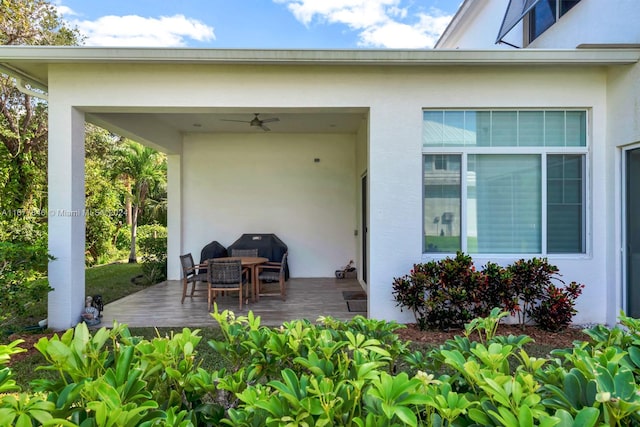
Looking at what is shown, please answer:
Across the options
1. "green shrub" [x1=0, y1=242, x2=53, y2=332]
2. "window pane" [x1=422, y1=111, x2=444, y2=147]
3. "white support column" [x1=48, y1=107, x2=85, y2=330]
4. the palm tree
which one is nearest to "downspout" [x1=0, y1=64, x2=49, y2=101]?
"white support column" [x1=48, y1=107, x2=85, y2=330]

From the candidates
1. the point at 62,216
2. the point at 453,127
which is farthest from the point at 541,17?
the point at 62,216

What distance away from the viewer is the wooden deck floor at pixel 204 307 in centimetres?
523

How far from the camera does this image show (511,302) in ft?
14.6

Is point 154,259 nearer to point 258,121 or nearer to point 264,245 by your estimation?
point 264,245

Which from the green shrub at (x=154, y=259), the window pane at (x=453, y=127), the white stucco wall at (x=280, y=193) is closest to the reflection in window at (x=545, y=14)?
the window pane at (x=453, y=127)

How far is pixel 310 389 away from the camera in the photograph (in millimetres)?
1114

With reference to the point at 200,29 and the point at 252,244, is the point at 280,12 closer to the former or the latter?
the point at 200,29

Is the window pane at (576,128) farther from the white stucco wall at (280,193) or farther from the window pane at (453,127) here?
the white stucco wall at (280,193)

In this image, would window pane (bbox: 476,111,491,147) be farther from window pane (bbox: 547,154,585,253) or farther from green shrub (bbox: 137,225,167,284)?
green shrub (bbox: 137,225,167,284)

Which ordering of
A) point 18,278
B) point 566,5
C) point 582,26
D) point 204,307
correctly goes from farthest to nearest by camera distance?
point 204,307
point 566,5
point 582,26
point 18,278

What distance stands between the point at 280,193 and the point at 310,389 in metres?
8.02

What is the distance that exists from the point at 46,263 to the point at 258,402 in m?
4.96

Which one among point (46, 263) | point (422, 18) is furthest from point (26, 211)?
point (422, 18)

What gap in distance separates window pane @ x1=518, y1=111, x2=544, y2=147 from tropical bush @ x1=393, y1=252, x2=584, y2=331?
5.57ft
